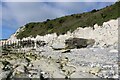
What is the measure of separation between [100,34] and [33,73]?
32.2 m

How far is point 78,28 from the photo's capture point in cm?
6191

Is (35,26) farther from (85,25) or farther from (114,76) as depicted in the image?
(114,76)

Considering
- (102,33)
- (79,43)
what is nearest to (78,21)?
(102,33)

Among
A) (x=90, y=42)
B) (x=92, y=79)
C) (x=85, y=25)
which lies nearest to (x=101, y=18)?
(x=85, y=25)

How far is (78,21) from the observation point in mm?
70188

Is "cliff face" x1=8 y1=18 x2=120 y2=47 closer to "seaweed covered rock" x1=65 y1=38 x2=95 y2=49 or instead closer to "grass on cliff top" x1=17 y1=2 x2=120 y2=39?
"seaweed covered rock" x1=65 y1=38 x2=95 y2=49

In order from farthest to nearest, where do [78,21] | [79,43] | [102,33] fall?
[78,21]
[102,33]
[79,43]

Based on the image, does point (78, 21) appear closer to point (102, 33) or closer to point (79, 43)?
point (102, 33)

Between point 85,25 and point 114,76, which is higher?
point 85,25

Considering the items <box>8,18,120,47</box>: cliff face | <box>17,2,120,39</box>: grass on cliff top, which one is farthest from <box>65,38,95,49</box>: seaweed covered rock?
<box>17,2,120,39</box>: grass on cliff top

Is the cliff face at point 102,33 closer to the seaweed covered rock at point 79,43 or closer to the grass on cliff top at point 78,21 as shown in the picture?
the seaweed covered rock at point 79,43

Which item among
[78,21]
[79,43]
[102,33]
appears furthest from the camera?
[78,21]

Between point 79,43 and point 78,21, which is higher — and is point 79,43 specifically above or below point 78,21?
below

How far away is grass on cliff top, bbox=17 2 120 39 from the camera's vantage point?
192 ft
